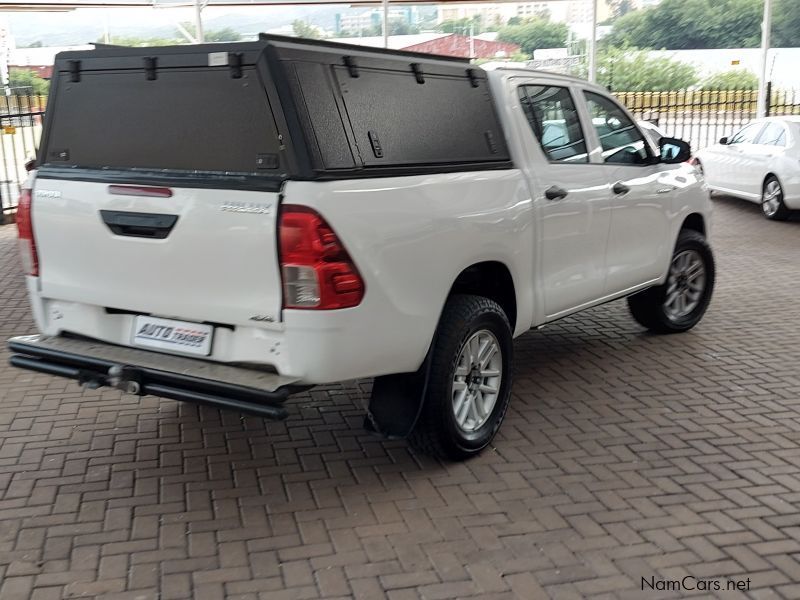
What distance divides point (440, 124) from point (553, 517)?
204 cm

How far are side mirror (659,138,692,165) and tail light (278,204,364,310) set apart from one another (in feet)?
11.8

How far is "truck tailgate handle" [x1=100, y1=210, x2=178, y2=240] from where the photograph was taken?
4059 mm

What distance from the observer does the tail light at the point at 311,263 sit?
3723 mm

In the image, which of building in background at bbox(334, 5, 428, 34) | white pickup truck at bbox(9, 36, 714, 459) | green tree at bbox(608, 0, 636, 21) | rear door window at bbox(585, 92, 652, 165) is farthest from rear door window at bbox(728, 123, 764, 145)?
green tree at bbox(608, 0, 636, 21)

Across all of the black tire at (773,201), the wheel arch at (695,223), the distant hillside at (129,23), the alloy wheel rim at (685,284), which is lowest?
the black tire at (773,201)

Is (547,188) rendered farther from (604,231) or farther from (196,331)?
(196,331)

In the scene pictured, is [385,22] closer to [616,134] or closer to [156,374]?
[616,134]

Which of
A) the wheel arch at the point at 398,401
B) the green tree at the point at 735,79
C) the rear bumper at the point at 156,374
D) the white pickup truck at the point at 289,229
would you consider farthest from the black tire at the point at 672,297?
the green tree at the point at 735,79

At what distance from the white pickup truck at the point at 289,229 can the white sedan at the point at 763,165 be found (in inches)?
349

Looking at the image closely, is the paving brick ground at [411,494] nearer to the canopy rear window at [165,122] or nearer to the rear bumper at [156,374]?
the rear bumper at [156,374]

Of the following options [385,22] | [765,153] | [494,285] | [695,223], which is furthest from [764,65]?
[494,285]

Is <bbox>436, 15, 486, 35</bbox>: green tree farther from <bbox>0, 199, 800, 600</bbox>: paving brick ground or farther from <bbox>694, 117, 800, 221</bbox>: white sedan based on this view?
<bbox>0, 199, 800, 600</bbox>: paving brick ground

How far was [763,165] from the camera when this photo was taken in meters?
13.7

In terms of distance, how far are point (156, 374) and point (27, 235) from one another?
1.16m
